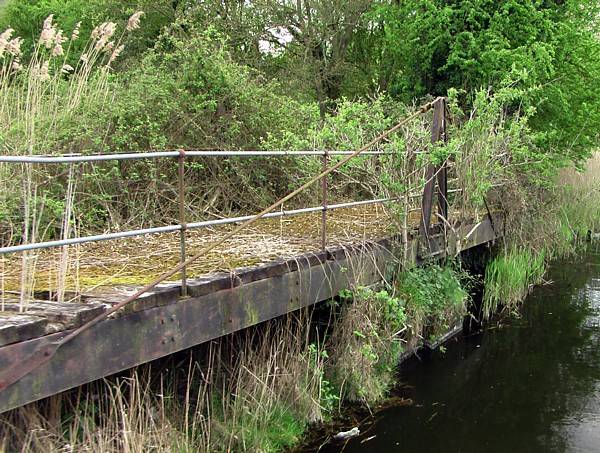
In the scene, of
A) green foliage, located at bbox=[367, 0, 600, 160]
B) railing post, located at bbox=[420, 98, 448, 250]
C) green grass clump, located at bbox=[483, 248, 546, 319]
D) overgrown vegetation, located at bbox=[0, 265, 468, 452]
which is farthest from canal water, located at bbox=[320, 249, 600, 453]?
green foliage, located at bbox=[367, 0, 600, 160]

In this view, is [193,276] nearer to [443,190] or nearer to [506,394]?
[506,394]

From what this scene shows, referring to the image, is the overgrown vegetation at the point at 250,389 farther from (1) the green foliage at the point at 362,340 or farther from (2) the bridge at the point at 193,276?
(2) the bridge at the point at 193,276

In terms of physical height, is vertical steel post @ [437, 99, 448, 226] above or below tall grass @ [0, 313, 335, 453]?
above

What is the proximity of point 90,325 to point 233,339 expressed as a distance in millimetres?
2014

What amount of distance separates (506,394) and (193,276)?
165 inches

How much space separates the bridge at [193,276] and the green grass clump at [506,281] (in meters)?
1.79

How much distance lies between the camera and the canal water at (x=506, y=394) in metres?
5.89

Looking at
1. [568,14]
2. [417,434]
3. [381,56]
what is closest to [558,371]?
[417,434]

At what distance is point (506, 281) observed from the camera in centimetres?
1014

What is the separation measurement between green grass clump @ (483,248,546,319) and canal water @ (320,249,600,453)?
29cm

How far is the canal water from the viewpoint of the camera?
5.89 meters

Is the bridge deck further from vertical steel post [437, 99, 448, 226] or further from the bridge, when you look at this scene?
vertical steel post [437, 99, 448, 226]

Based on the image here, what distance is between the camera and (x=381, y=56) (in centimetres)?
1752

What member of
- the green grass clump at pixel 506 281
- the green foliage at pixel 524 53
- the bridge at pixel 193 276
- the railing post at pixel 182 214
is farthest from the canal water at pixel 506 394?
the green foliage at pixel 524 53
